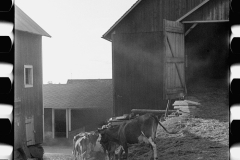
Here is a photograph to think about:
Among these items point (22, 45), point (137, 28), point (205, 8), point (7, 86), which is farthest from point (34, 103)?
point (7, 86)

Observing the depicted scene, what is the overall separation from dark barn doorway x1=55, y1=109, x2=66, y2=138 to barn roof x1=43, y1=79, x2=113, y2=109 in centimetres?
68

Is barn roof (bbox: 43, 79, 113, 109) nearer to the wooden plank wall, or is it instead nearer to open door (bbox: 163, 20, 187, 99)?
the wooden plank wall

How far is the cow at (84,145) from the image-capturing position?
10.9m

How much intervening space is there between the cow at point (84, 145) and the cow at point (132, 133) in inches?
38.5

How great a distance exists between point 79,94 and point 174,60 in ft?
50.9

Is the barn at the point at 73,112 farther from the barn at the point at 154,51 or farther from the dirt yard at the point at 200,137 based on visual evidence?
the dirt yard at the point at 200,137

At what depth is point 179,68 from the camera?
1207cm

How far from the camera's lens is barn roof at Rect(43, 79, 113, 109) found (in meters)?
23.9

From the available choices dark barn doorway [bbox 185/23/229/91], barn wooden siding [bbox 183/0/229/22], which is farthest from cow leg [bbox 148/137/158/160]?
barn wooden siding [bbox 183/0/229/22]

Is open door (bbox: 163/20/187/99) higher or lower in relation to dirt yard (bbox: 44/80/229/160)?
higher

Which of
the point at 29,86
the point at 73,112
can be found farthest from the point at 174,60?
the point at 73,112

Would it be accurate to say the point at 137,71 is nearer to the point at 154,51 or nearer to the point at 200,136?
the point at 154,51

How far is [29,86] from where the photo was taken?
1942 cm

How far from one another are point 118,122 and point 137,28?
180 inches
